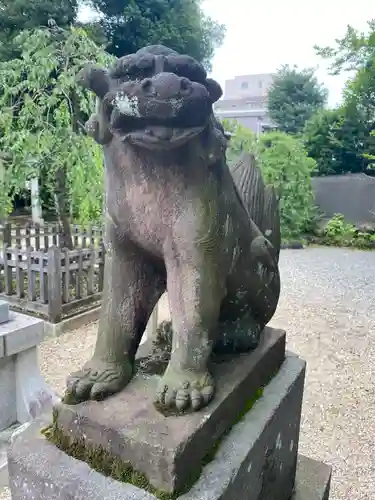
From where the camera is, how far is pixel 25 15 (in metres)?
6.59

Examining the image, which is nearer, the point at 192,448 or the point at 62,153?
the point at 192,448

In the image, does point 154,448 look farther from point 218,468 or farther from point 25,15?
point 25,15

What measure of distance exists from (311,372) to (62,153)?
284 cm

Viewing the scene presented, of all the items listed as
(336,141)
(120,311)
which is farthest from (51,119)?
(336,141)

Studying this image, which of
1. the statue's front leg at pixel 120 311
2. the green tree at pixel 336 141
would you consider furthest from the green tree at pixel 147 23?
the statue's front leg at pixel 120 311

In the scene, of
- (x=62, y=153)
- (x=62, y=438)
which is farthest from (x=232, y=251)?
(x=62, y=153)

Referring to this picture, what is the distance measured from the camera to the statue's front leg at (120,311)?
94 cm

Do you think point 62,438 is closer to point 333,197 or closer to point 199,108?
point 199,108

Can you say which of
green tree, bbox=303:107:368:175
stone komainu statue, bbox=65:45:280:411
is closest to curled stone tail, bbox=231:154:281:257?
stone komainu statue, bbox=65:45:280:411

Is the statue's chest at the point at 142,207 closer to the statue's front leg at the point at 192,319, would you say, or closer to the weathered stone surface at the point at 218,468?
the statue's front leg at the point at 192,319

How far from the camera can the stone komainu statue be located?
74cm

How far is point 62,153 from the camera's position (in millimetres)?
4117

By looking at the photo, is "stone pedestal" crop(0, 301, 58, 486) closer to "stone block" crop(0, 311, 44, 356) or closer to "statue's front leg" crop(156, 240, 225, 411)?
"stone block" crop(0, 311, 44, 356)

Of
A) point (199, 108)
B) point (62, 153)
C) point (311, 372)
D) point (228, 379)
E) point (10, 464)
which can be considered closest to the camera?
point (199, 108)
